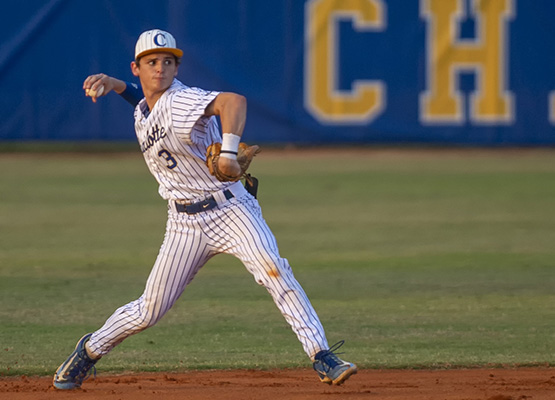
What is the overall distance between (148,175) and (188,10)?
442cm

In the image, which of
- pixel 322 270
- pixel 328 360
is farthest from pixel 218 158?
pixel 322 270

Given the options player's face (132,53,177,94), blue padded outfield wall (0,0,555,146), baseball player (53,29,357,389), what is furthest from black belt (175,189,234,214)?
blue padded outfield wall (0,0,555,146)

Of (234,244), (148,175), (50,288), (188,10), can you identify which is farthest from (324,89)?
(234,244)

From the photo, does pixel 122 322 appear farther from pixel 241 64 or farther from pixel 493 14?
pixel 493 14

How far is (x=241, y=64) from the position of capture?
1274 cm

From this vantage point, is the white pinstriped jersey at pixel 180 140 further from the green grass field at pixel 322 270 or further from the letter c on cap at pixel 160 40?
the green grass field at pixel 322 270

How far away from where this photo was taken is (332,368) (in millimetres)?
4730

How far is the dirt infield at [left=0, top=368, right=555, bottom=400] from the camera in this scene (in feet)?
16.3

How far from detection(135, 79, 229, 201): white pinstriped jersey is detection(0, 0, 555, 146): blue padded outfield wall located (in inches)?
293

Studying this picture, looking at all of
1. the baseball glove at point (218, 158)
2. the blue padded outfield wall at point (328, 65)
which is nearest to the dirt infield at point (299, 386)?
the baseball glove at point (218, 158)

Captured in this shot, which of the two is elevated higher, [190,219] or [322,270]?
[190,219]

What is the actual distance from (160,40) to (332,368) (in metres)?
1.76

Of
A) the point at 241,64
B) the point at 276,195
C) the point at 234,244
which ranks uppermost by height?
the point at 241,64

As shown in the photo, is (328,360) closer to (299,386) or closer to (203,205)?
(299,386)
